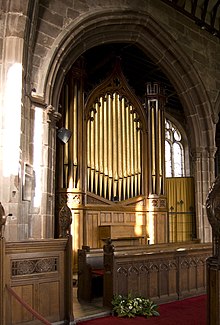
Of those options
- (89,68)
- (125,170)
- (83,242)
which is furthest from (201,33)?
(83,242)

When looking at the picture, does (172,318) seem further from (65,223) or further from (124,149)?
(124,149)

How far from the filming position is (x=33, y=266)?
→ 179 inches

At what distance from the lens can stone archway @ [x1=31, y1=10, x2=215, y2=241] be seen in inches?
292

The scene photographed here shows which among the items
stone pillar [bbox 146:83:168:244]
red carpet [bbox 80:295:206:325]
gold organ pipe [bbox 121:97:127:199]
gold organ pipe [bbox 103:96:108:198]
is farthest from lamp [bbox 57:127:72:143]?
red carpet [bbox 80:295:206:325]

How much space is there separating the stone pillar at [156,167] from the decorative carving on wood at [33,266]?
18.3 ft

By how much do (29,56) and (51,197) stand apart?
2.56m

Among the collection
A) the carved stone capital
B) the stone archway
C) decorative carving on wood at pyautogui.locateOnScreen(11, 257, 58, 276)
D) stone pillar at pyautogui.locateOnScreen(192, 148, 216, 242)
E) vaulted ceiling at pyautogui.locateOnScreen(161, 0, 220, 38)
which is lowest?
decorative carving on wood at pyautogui.locateOnScreen(11, 257, 58, 276)

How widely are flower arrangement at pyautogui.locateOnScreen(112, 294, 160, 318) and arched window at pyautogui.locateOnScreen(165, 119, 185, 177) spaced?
30.9 feet

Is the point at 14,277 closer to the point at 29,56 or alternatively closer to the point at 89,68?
the point at 29,56

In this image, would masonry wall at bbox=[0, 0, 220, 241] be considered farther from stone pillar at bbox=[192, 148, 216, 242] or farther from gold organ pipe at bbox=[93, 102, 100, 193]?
gold organ pipe at bbox=[93, 102, 100, 193]

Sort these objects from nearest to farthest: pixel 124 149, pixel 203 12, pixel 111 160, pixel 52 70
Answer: pixel 52 70
pixel 111 160
pixel 124 149
pixel 203 12

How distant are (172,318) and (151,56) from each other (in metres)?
6.73

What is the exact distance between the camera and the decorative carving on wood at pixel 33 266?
439 cm

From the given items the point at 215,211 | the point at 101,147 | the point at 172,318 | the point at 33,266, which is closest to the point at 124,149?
the point at 101,147
